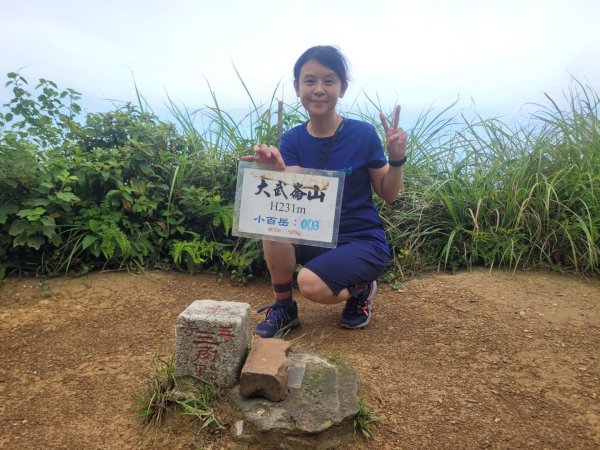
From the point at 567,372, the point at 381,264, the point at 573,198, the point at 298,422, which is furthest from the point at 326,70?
the point at 573,198

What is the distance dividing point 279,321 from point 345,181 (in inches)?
31.5

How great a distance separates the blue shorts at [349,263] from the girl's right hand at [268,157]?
507mm

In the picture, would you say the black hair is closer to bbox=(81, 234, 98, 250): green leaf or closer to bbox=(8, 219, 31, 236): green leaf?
bbox=(81, 234, 98, 250): green leaf

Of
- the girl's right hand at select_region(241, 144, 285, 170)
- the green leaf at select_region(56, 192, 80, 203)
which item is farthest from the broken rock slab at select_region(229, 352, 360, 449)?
the green leaf at select_region(56, 192, 80, 203)

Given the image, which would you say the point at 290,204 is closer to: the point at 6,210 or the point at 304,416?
the point at 304,416

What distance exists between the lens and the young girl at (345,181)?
7.53 ft

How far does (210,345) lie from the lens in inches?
68.9

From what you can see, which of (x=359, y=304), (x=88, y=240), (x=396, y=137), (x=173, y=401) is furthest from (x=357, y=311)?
(x=88, y=240)

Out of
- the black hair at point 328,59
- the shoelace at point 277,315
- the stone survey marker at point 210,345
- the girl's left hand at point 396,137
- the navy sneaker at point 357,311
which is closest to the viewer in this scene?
the stone survey marker at point 210,345

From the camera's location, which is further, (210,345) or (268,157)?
(268,157)

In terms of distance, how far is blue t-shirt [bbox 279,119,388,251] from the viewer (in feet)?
7.81

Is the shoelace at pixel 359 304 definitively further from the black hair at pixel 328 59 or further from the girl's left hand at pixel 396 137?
the black hair at pixel 328 59

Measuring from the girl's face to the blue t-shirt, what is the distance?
0.17 metres

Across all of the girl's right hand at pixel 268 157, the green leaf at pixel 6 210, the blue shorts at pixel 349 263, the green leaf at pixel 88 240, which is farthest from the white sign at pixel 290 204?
the green leaf at pixel 6 210
